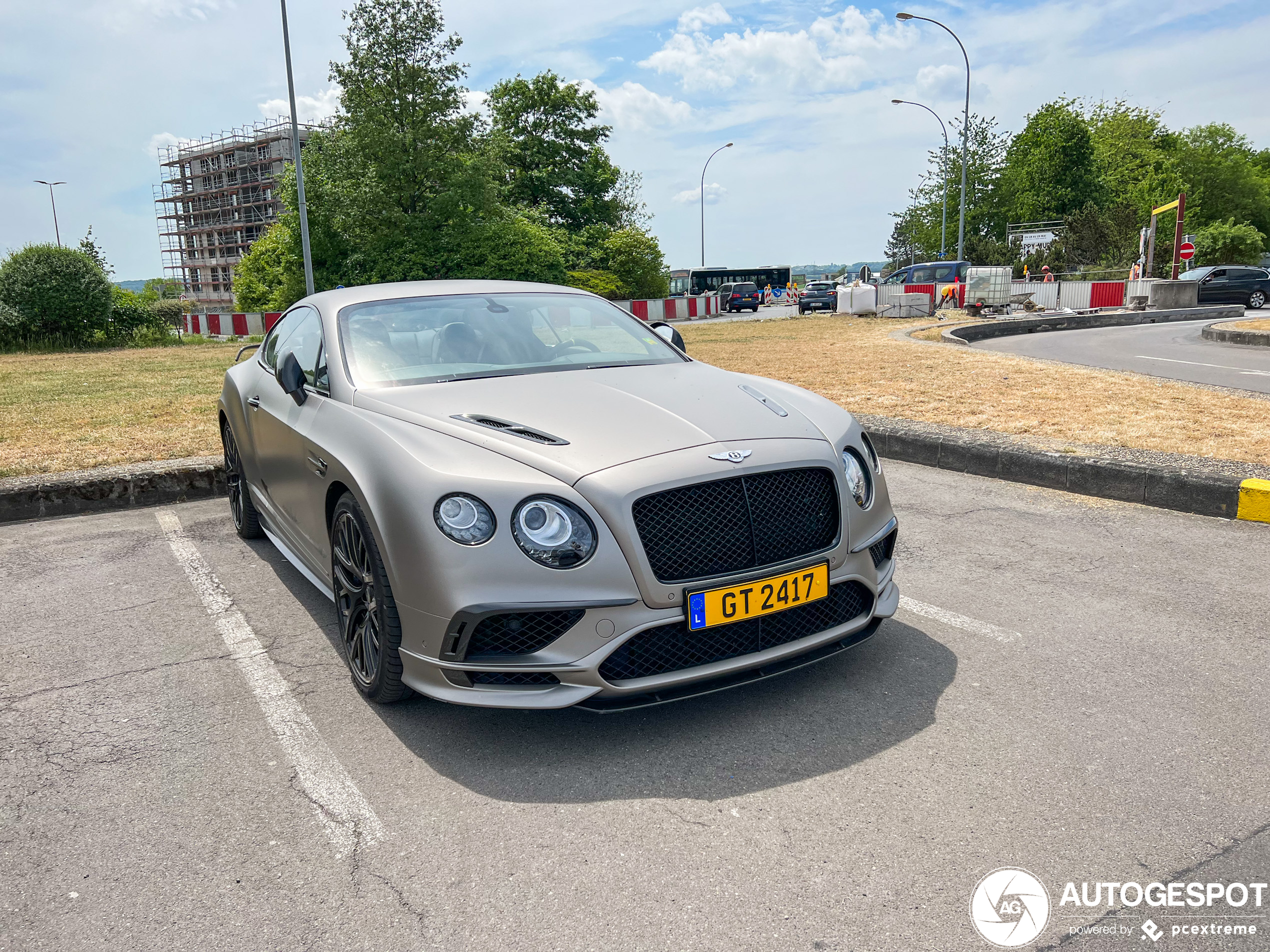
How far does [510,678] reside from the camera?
2.91 m

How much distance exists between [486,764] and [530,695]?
0.28 metres

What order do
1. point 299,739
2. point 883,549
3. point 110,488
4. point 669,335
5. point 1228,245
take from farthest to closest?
point 1228,245 < point 110,488 < point 669,335 < point 883,549 < point 299,739

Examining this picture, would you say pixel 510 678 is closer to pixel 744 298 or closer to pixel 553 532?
pixel 553 532

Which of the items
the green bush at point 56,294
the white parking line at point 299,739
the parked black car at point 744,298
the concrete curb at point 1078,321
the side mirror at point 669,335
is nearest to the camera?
the white parking line at point 299,739

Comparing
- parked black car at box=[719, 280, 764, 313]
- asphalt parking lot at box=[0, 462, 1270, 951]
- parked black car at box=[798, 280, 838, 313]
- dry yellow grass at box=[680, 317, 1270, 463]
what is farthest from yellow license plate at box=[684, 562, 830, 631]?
parked black car at box=[719, 280, 764, 313]

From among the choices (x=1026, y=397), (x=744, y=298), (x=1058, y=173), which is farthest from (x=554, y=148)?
(x=1026, y=397)

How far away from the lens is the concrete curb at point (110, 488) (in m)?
6.25

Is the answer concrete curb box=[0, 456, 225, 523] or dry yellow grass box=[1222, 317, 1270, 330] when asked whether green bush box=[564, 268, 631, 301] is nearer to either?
dry yellow grass box=[1222, 317, 1270, 330]

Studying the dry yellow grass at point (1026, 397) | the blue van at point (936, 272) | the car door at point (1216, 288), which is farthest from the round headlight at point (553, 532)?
the blue van at point (936, 272)

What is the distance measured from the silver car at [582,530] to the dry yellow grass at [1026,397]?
4.34 meters

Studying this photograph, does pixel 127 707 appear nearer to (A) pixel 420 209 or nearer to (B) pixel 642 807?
(B) pixel 642 807

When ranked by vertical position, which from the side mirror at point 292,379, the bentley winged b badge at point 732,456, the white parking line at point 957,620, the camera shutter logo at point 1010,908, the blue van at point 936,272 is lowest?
the camera shutter logo at point 1010,908

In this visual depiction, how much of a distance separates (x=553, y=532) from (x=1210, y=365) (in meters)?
14.2

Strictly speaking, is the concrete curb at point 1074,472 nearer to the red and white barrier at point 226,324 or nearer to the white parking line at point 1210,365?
the white parking line at point 1210,365
